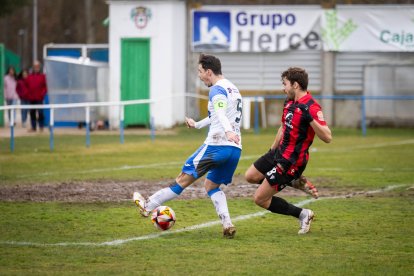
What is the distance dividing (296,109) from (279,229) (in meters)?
1.50

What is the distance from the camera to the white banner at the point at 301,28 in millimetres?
30703

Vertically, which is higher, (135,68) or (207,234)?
(135,68)

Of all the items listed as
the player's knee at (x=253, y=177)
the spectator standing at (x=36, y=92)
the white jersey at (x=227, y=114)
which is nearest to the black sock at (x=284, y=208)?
the player's knee at (x=253, y=177)

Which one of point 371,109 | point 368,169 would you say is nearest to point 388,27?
point 371,109

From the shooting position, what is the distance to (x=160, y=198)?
10.6 meters

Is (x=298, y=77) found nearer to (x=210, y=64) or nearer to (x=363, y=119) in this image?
(x=210, y=64)

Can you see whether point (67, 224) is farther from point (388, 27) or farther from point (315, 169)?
point (388, 27)

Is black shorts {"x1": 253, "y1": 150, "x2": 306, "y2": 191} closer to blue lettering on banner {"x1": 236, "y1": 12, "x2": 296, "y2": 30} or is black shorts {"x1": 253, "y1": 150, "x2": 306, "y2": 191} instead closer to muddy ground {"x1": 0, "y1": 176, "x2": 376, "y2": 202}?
muddy ground {"x1": 0, "y1": 176, "x2": 376, "y2": 202}

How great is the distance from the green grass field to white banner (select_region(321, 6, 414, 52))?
1216cm

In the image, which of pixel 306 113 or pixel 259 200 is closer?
pixel 306 113

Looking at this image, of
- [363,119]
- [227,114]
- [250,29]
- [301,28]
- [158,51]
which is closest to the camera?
[227,114]

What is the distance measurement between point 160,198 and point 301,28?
2099 centimetres

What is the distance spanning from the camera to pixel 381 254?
9328mm

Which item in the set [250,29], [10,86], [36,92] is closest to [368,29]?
[250,29]
